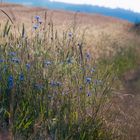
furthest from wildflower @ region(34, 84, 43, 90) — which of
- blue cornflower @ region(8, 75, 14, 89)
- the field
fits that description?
blue cornflower @ region(8, 75, 14, 89)

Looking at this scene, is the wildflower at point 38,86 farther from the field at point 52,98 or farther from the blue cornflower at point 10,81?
the blue cornflower at point 10,81

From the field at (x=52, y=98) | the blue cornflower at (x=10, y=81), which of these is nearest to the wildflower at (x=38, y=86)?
the field at (x=52, y=98)

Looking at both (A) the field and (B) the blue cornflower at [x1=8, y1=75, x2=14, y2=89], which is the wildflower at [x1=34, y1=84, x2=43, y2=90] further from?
(B) the blue cornflower at [x1=8, y1=75, x2=14, y2=89]

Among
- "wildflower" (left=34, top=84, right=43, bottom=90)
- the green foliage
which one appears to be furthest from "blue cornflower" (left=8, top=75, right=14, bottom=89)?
"wildflower" (left=34, top=84, right=43, bottom=90)

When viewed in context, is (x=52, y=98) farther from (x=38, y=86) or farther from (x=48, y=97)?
(x=38, y=86)

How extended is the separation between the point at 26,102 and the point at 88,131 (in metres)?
0.58

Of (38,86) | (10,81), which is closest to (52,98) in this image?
(38,86)

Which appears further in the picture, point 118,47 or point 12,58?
point 118,47

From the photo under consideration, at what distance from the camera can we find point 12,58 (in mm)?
4078

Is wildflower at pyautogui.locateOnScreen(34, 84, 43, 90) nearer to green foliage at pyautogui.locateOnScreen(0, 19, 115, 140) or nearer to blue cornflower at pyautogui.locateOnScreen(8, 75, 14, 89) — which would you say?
green foliage at pyautogui.locateOnScreen(0, 19, 115, 140)

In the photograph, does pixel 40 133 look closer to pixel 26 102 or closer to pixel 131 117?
pixel 26 102

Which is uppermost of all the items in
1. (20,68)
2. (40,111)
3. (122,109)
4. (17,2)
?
(20,68)

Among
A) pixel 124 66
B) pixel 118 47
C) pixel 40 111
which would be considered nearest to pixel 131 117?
pixel 40 111

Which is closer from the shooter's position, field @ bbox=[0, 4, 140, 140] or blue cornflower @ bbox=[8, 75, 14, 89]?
field @ bbox=[0, 4, 140, 140]
